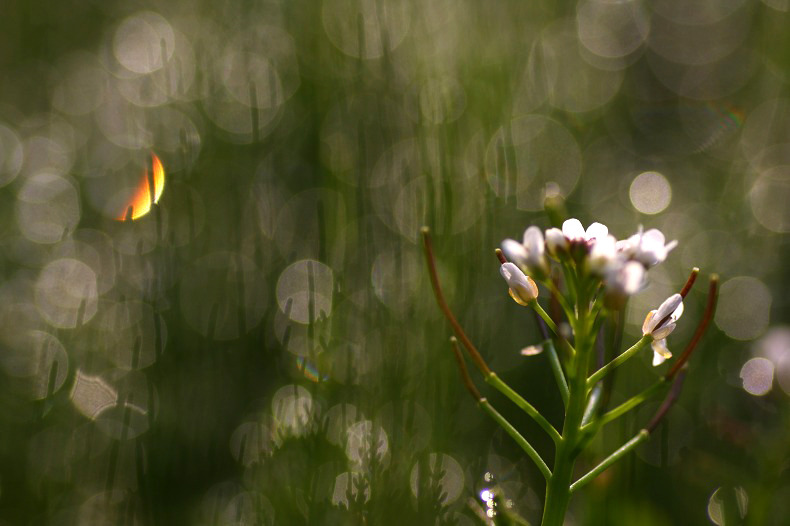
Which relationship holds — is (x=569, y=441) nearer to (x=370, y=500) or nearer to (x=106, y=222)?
(x=370, y=500)

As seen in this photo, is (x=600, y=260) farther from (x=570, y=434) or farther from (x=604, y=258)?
(x=570, y=434)

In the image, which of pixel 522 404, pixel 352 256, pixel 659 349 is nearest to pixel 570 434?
pixel 522 404

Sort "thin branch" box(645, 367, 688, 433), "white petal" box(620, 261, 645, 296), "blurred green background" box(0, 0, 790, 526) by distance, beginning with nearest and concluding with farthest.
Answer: "white petal" box(620, 261, 645, 296)
"thin branch" box(645, 367, 688, 433)
"blurred green background" box(0, 0, 790, 526)

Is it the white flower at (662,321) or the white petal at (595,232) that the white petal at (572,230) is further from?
the white flower at (662,321)

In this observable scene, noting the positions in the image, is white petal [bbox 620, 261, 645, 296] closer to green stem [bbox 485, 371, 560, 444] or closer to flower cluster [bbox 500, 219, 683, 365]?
flower cluster [bbox 500, 219, 683, 365]

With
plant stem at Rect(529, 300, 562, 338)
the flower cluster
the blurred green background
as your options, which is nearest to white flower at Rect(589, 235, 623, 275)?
the flower cluster

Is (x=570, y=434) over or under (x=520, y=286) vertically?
under

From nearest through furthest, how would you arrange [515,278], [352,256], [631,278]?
1. [631,278]
2. [515,278]
3. [352,256]
